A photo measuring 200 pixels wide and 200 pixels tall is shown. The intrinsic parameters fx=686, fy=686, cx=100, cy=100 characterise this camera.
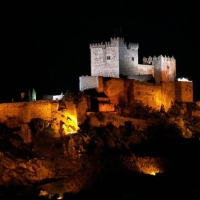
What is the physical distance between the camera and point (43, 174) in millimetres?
52688

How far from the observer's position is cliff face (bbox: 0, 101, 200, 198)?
52.4 meters

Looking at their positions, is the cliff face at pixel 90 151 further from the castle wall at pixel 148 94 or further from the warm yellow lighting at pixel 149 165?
the castle wall at pixel 148 94

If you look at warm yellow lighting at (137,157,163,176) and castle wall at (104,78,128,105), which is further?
castle wall at (104,78,128,105)

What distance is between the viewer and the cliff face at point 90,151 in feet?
172

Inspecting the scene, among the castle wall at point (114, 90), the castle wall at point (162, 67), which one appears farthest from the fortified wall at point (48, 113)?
the castle wall at point (162, 67)

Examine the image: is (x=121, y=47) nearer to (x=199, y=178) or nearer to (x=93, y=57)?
(x=93, y=57)

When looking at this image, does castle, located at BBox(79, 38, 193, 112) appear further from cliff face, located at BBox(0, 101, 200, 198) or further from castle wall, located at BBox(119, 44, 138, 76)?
cliff face, located at BBox(0, 101, 200, 198)

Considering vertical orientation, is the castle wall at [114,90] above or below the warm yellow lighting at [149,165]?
above

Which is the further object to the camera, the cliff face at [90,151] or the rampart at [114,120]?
the rampart at [114,120]

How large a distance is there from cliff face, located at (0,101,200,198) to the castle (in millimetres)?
3001

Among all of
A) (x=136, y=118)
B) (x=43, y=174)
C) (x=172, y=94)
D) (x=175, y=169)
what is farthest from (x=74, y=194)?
(x=172, y=94)

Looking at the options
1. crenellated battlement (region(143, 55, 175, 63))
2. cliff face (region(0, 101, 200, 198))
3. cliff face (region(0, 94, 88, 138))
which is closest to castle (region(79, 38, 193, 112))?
crenellated battlement (region(143, 55, 175, 63))

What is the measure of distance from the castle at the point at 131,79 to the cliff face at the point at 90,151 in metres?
3.00

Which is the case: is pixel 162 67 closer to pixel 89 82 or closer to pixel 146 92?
pixel 146 92
